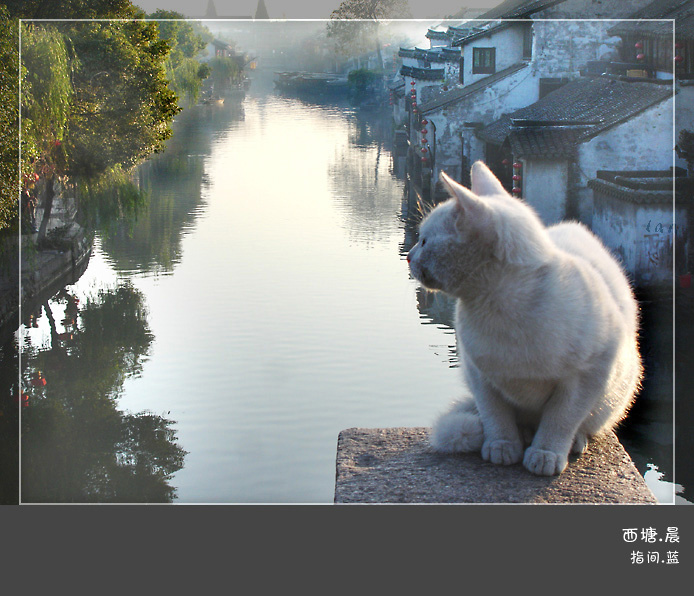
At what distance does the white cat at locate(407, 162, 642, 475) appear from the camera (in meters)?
1.89

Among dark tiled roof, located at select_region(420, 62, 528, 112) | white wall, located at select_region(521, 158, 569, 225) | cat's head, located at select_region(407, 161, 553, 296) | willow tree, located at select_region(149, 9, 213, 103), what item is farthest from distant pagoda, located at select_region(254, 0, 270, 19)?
cat's head, located at select_region(407, 161, 553, 296)

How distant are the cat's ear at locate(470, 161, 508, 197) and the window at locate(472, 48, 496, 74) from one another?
1.21 m

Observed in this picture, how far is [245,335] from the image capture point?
3.22 m

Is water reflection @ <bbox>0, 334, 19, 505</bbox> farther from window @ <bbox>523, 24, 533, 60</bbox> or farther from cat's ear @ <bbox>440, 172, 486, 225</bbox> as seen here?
window @ <bbox>523, 24, 533, 60</bbox>

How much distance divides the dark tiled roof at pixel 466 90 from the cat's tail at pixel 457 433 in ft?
4.90

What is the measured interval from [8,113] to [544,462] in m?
2.67

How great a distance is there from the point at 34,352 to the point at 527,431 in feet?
6.76

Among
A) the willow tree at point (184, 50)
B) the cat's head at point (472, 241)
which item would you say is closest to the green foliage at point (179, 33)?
the willow tree at point (184, 50)

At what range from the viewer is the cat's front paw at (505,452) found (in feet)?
7.14

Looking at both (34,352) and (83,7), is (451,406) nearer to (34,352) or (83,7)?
(34,352)

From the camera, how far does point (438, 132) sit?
3289 mm

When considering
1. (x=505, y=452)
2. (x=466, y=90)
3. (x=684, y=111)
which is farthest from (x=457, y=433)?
(x=684, y=111)
